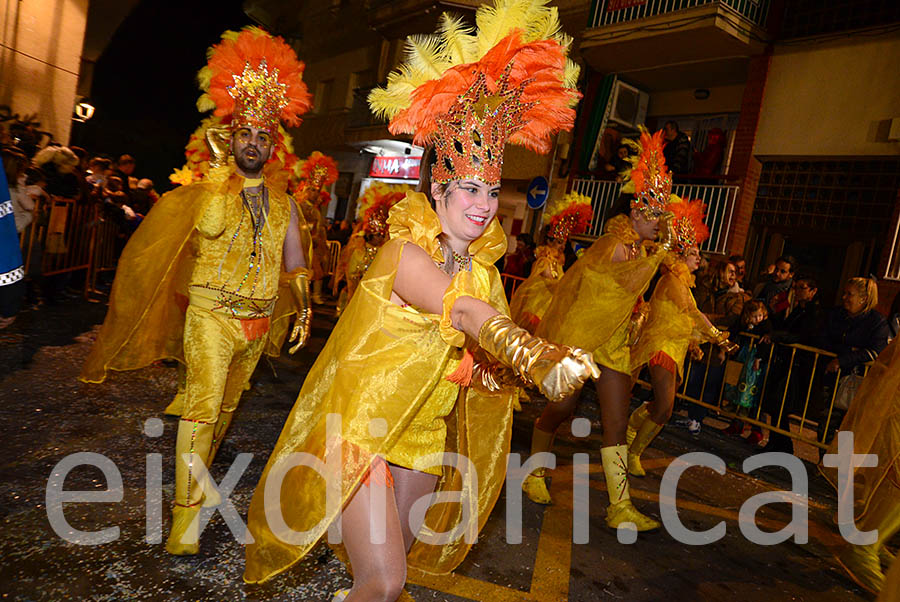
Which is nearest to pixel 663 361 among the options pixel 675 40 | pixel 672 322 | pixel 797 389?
pixel 672 322

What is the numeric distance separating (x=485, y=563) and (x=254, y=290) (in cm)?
201

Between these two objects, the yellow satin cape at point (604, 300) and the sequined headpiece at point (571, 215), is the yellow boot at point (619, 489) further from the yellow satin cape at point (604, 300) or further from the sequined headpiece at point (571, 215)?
the sequined headpiece at point (571, 215)

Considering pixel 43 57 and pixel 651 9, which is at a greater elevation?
pixel 651 9

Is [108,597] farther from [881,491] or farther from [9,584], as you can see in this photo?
[881,491]

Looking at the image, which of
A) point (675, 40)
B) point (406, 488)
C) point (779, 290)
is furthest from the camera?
point (675, 40)

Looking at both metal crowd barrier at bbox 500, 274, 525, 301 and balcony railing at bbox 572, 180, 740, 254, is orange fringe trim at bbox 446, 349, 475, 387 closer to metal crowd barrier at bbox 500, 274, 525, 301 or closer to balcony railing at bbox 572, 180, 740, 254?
metal crowd barrier at bbox 500, 274, 525, 301

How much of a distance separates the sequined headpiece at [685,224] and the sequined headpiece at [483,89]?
2.34m

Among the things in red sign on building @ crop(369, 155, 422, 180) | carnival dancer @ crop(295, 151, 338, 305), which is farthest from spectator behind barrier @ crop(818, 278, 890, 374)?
red sign on building @ crop(369, 155, 422, 180)

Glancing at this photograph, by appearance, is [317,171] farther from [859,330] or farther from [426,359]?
[426,359]

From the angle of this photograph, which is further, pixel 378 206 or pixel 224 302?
pixel 378 206

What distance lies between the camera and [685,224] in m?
4.66

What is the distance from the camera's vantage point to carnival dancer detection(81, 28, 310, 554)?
3221 mm

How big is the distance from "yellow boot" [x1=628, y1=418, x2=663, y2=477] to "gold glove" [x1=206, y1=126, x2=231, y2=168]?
3.97m

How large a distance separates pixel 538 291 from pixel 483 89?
17.1 feet
